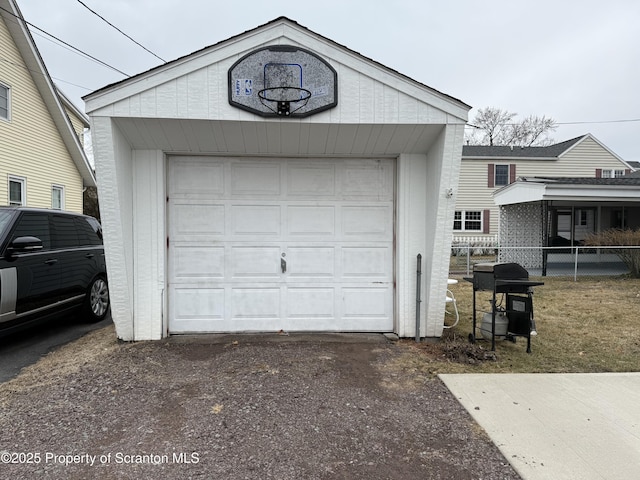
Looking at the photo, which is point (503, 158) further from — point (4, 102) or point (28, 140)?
point (4, 102)

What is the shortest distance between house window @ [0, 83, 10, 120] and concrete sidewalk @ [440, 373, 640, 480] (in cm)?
1340

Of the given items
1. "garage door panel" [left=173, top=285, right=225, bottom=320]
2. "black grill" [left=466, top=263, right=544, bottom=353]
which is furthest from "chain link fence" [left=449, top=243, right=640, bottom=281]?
"garage door panel" [left=173, top=285, right=225, bottom=320]

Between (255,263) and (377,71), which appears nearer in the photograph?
(377,71)

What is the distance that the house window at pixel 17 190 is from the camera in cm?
1114

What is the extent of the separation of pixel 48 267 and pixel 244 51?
390 cm

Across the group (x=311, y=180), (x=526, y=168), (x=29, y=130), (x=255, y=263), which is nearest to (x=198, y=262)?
(x=255, y=263)

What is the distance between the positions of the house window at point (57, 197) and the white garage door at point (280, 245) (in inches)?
427

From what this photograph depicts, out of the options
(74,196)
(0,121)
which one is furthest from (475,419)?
(74,196)

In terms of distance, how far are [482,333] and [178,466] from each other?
396 cm

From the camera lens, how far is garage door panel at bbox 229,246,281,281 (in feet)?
17.4

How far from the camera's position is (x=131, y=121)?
4.51 m

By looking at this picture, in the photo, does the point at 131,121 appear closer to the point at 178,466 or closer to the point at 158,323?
the point at 158,323

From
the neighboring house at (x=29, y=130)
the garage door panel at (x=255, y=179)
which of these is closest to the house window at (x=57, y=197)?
the neighboring house at (x=29, y=130)

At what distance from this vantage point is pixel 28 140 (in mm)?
11906
